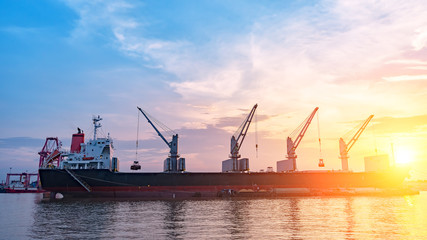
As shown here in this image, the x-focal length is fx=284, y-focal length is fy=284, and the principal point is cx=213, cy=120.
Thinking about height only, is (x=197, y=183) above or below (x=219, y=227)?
above

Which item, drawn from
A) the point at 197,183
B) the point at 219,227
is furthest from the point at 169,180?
the point at 219,227

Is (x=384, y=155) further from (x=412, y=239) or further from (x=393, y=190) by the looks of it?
(x=412, y=239)

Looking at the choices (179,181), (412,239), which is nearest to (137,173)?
(179,181)

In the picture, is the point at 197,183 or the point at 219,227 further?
the point at 197,183

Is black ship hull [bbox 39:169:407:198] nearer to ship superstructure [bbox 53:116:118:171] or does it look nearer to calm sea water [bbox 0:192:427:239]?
ship superstructure [bbox 53:116:118:171]

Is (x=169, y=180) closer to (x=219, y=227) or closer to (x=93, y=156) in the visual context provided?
(x=93, y=156)

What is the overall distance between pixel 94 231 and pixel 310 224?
20.9 metres

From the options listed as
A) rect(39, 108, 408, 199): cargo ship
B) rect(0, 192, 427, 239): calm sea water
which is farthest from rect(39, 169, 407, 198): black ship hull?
rect(0, 192, 427, 239): calm sea water

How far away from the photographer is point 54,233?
2552cm

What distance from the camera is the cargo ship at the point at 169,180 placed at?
209ft

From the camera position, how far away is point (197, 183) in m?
69.9

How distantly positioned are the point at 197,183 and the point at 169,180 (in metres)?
6.88

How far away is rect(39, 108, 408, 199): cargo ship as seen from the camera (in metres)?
63.8

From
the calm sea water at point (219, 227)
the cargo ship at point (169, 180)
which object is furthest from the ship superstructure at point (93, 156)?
the calm sea water at point (219, 227)
